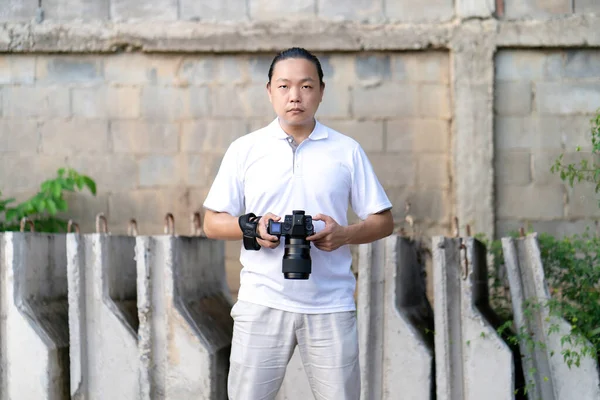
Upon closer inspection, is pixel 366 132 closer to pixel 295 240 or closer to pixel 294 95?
pixel 294 95

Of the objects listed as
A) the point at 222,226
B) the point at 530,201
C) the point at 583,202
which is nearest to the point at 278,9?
the point at 530,201

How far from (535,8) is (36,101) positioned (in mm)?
3595

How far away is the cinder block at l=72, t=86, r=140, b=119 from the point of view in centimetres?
570

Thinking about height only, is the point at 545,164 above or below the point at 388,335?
above

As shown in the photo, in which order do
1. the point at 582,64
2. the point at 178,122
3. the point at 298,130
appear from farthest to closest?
the point at 178,122 < the point at 582,64 < the point at 298,130

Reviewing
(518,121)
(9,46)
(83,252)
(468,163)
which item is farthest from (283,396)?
(9,46)

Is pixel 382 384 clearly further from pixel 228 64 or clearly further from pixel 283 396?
pixel 228 64

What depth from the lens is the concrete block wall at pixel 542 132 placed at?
5.51 metres

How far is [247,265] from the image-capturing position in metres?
2.69

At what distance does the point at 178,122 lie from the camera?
568 centimetres

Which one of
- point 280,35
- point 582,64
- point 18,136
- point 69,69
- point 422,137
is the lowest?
point 422,137

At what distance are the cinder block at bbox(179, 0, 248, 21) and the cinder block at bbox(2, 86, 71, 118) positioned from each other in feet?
3.41

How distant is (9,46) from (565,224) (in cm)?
410

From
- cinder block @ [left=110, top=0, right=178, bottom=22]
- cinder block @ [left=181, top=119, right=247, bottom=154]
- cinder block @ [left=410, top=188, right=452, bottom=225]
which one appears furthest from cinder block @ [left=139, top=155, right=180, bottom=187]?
cinder block @ [left=410, top=188, right=452, bottom=225]
